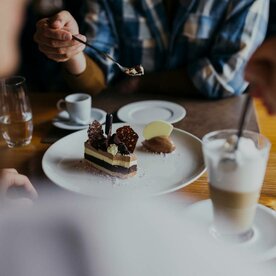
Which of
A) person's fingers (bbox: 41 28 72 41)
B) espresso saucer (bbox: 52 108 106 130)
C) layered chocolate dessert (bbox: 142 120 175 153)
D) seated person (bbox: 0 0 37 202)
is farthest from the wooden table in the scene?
seated person (bbox: 0 0 37 202)

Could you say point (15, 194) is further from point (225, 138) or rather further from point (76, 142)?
point (225, 138)

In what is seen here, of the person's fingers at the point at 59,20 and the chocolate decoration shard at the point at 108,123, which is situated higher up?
the person's fingers at the point at 59,20

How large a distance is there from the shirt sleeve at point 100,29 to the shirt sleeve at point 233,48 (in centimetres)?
31

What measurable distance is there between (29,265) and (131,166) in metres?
0.37

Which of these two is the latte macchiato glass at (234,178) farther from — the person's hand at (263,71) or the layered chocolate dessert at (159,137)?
the layered chocolate dessert at (159,137)

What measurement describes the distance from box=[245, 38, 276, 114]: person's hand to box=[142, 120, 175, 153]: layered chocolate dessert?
1.40ft

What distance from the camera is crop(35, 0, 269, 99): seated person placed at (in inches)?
67.7

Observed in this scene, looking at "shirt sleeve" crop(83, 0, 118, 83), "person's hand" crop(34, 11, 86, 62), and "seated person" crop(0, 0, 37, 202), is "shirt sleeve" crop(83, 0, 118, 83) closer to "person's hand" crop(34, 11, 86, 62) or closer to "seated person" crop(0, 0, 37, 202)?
"person's hand" crop(34, 11, 86, 62)

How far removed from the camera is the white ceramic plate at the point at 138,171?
1.11 m

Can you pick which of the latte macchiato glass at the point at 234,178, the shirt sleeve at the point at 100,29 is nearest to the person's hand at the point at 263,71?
the latte macchiato glass at the point at 234,178

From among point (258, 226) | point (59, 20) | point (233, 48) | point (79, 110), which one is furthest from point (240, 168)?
point (233, 48)

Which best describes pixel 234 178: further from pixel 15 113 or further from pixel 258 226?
pixel 15 113

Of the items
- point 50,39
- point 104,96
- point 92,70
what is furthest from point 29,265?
point 92,70

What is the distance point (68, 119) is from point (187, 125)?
351 mm
